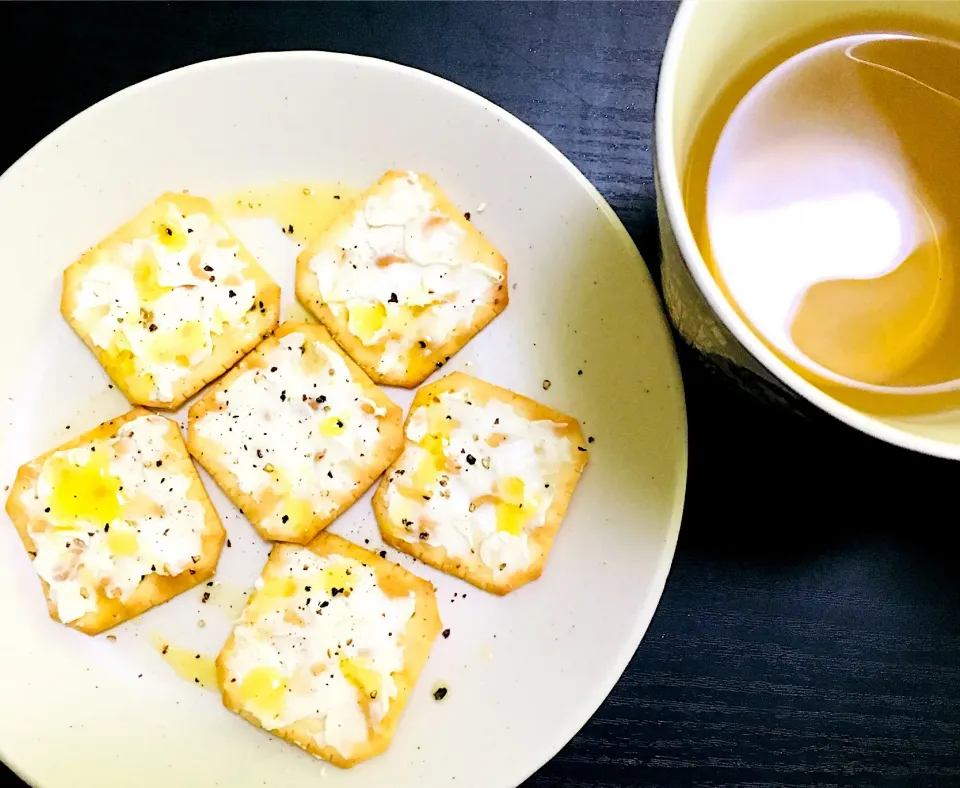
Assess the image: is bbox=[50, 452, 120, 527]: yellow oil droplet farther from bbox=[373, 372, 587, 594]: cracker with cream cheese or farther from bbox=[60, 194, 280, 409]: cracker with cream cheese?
bbox=[373, 372, 587, 594]: cracker with cream cheese

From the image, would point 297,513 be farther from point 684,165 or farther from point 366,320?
point 684,165

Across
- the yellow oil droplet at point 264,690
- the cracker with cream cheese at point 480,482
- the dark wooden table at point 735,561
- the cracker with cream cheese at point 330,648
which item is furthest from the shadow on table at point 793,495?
the yellow oil droplet at point 264,690

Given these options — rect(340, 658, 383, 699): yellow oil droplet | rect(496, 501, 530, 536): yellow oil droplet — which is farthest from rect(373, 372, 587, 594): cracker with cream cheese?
rect(340, 658, 383, 699): yellow oil droplet

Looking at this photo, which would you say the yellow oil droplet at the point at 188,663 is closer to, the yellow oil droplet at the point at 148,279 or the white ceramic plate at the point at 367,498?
the white ceramic plate at the point at 367,498

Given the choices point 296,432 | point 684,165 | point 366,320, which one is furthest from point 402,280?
point 684,165

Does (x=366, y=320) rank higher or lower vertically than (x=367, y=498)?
higher

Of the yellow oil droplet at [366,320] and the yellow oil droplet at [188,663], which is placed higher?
the yellow oil droplet at [366,320]
